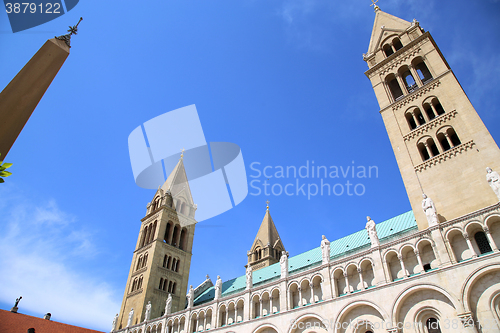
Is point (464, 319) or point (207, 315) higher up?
point (207, 315)

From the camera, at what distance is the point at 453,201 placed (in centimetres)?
1973

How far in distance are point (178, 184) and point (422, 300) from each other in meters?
37.7

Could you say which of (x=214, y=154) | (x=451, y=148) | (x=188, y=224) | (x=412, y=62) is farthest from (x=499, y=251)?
(x=188, y=224)

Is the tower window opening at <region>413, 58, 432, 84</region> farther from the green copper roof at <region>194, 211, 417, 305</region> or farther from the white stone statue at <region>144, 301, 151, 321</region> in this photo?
the white stone statue at <region>144, 301, 151, 321</region>

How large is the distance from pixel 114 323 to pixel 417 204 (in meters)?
37.5

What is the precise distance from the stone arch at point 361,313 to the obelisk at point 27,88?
19233 millimetres

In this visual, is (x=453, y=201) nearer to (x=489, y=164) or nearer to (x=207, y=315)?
Answer: (x=489, y=164)

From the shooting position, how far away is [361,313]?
1914cm

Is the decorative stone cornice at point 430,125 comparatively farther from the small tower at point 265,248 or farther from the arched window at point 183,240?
the arched window at point 183,240

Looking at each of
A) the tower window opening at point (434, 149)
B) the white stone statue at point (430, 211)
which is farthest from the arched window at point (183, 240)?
the tower window opening at point (434, 149)

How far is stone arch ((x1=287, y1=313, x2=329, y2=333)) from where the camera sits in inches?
806

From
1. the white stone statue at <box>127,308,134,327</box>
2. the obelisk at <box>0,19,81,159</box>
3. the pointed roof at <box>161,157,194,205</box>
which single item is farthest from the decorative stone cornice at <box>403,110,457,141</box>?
the white stone statue at <box>127,308,134,327</box>

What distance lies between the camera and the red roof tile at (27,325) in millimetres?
31875

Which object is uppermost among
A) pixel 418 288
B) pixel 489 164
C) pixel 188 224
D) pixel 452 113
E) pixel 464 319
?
pixel 188 224
